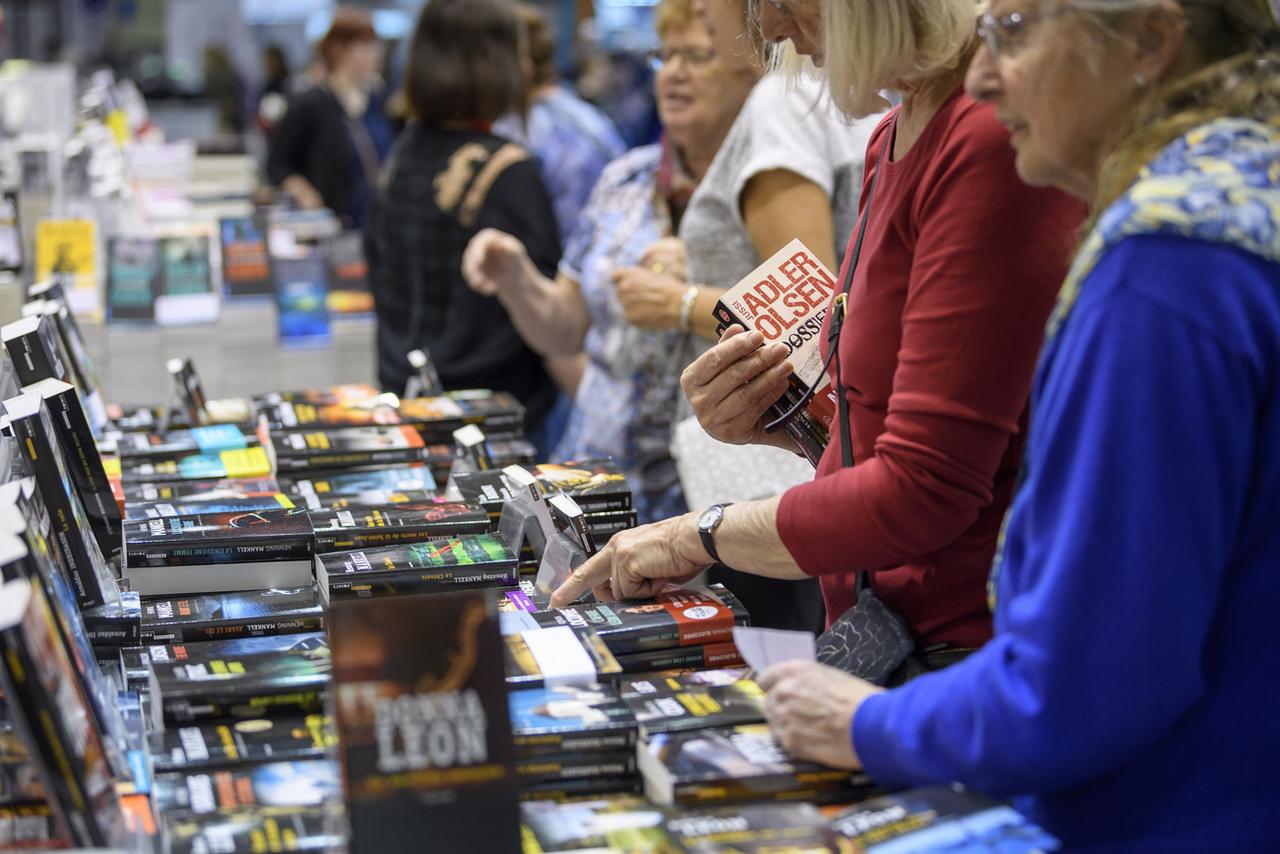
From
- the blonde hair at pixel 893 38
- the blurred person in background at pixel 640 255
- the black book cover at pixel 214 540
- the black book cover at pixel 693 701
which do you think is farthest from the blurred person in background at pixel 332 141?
the black book cover at pixel 693 701

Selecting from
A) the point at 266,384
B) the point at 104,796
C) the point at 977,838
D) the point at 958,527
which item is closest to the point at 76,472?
the point at 104,796

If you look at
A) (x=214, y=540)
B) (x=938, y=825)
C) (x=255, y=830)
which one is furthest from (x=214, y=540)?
(x=938, y=825)

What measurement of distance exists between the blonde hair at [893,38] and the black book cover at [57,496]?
110 centimetres

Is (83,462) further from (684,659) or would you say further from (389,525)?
(684,659)

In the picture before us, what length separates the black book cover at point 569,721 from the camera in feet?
4.91

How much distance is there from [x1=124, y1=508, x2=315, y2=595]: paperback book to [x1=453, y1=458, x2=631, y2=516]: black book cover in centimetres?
36

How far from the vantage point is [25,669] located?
4.34 feet

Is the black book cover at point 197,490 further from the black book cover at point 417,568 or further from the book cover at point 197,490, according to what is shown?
the black book cover at point 417,568

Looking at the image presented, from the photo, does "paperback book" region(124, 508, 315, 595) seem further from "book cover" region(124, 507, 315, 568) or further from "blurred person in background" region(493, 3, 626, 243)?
"blurred person in background" region(493, 3, 626, 243)

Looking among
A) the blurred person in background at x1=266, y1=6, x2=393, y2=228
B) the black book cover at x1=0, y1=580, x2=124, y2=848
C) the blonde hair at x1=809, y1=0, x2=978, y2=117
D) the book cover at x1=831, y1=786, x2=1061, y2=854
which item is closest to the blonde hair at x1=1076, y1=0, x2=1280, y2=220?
the blonde hair at x1=809, y1=0, x2=978, y2=117

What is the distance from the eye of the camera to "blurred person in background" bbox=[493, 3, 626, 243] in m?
5.28

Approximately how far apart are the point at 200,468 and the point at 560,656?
1.25 meters

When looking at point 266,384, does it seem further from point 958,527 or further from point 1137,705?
point 1137,705

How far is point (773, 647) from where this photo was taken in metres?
1.48
